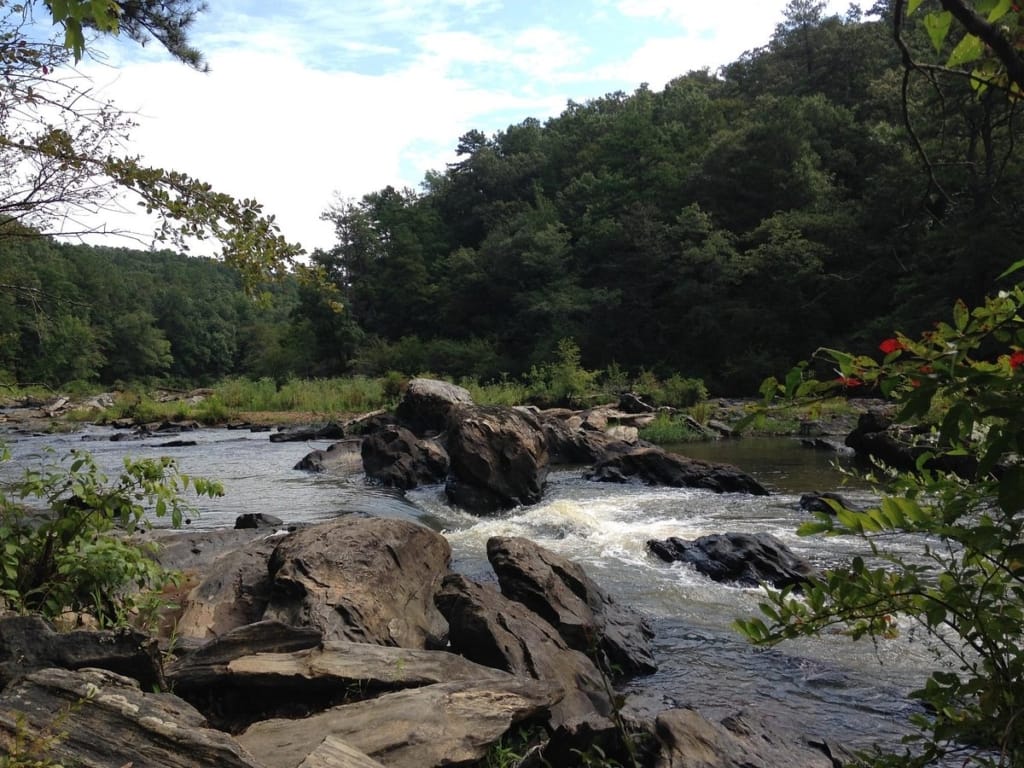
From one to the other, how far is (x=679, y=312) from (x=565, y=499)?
93.1 feet

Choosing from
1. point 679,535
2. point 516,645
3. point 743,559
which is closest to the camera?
point 516,645

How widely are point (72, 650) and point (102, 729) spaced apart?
2.74 feet

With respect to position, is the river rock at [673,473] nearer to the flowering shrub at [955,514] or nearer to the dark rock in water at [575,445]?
the dark rock in water at [575,445]

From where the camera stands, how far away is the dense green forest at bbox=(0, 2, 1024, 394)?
29.1m

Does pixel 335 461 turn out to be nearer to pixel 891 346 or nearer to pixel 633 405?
pixel 633 405

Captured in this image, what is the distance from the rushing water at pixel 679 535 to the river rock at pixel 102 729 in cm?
204

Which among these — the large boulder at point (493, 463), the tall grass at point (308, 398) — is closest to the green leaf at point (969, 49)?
the large boulder at point (493, 463)

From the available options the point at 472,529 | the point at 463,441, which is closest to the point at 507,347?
Answer: the point at 463,441

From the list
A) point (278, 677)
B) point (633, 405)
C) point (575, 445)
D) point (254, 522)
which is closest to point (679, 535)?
point (254, 522)

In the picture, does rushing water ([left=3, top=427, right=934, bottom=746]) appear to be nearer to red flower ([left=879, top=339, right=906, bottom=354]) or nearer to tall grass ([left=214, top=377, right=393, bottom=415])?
red flower ([left=879, top=339, right=906, bottom=354])

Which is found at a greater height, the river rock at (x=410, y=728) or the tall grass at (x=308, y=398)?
the river rock at (x=410, y=728)

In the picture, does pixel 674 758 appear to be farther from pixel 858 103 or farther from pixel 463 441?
pixel 858 103

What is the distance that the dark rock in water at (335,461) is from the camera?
1584 centimetres

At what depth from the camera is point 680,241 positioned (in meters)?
38.8
